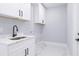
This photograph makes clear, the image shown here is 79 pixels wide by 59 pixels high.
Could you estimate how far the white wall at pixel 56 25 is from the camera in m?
4.20

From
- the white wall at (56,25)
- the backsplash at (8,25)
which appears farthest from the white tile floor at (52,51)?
the backsplash at (8,25)

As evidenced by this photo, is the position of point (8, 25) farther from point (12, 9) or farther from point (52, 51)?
point (52, 51)

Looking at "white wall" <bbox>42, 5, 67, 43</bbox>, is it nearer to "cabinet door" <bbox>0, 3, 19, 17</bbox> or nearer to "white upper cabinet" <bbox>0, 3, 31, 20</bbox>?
"white upper cabinet" <bbox>0, 3, 31, 20</bbox>

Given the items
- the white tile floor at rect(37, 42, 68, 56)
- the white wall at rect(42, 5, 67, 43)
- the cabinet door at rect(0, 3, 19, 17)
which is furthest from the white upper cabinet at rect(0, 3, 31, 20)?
the white wall at rect(42, 5, 67, 43)

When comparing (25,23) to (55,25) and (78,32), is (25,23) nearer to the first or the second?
(78,32)

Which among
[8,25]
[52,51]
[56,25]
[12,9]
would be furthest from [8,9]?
[56,25]

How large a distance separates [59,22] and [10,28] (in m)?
2.86

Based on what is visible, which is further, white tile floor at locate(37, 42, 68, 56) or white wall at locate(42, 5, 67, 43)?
white wall at locate(42, 5, 67, 43)

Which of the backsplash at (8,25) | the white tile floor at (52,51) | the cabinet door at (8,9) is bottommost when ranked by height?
the white tile floor at (52,51)

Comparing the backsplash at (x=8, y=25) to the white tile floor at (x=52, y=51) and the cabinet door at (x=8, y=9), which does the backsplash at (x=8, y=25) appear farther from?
the white tile floor at (x=52, y=51)

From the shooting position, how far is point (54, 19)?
4.38m

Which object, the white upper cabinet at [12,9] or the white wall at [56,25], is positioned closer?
the white upper cabinet at [12,9]

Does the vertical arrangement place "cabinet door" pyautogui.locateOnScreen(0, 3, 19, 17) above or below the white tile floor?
above

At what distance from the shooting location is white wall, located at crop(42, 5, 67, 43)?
13.8 feet
